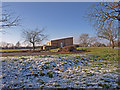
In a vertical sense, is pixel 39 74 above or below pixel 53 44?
below

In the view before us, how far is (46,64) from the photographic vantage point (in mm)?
4992

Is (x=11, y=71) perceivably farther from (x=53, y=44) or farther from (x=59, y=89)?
(x=53, y=44)

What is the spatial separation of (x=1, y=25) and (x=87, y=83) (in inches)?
275

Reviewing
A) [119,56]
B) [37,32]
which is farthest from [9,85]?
[37,32]

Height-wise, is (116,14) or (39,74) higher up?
(116,14)

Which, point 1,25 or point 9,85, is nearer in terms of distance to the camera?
point 9,85

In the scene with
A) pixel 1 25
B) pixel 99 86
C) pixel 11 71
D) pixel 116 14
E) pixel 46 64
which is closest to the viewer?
pixel 99 86

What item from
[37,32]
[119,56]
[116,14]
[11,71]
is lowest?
[11,71]

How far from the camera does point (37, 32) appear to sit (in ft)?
50.4

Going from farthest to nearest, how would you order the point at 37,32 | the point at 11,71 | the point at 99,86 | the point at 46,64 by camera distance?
the point at 37,32 → the point at 46,64 → the point at 11,71 → the point at 99,86

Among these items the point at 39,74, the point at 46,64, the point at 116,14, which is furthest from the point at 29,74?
the point at 116,14

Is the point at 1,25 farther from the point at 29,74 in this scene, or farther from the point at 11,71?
the point at 29,74

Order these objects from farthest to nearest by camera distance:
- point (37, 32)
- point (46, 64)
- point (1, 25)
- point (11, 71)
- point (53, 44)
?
point (53, 44)
point (37, 32)
point (1, 25)
point (46, 64)
point (11, 71)

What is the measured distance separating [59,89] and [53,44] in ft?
46.1
